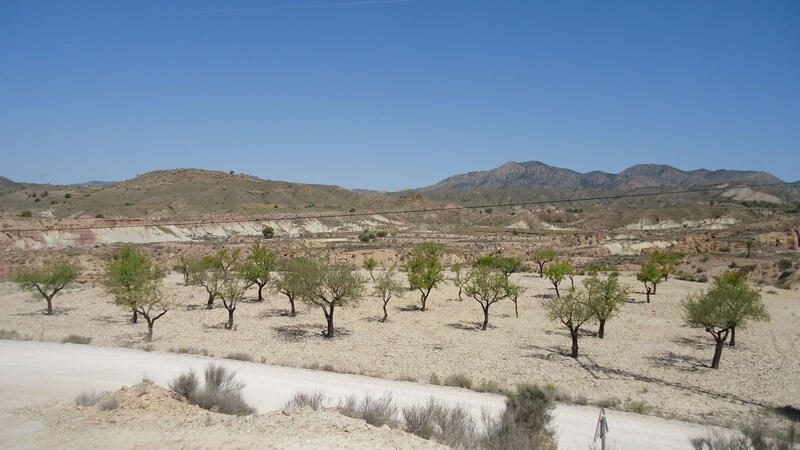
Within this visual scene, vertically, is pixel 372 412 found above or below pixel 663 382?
above

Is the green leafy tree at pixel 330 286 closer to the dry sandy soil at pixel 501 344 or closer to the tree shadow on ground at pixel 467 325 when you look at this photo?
the dry sandy soil at pixel 501 344

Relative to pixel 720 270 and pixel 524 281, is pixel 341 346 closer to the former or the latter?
pixel 524 281

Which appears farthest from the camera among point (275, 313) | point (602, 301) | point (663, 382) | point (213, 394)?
point (275, 313)

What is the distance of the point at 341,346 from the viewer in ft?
83.7

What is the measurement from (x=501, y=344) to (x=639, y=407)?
10.8 m

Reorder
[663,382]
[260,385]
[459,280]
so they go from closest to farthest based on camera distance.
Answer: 1. [260,385]
2. [663,382]
3. [459,280]

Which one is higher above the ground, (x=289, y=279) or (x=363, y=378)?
(x=289, y=279)

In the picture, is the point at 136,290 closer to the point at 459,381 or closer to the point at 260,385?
the point at 260,385

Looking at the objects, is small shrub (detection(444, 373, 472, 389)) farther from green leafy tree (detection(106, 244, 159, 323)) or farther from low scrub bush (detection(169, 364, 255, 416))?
green leafy tree (detection(106, 244, 159, 323))

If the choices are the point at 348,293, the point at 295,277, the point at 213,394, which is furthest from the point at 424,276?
the point at 213,394

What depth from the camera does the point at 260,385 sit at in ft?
55.0

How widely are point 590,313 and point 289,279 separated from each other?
60.2 feet

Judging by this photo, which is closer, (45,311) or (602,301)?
(602,301)

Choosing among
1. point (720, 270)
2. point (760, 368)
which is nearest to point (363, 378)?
point (760, 368)
